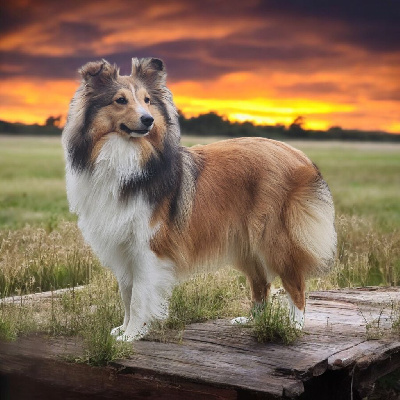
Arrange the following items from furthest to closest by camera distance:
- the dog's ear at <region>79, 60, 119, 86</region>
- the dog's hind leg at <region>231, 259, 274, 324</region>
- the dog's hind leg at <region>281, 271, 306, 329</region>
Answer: the dog's hind leg at <region>231, 259, 274, 324</region>
the dog's hind leg at <region>281, 271, 306, 329</region>
the dog's ear at <region>79, 60, 119, 86</region>

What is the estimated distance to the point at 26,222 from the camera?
6.13 meters

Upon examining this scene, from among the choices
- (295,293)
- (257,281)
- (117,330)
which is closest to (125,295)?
(117,330)

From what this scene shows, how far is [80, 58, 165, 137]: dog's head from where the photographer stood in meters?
3.65

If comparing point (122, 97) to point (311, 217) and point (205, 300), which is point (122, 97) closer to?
point (311, 217)

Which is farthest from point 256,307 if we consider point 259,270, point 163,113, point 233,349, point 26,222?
point 26,222

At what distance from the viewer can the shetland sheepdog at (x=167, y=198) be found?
148 inches

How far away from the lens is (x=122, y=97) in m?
3.67

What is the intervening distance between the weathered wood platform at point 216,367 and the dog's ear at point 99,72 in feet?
4.65

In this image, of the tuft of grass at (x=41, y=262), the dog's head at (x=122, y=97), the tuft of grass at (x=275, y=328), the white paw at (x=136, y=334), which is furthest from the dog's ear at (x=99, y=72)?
the tuft of grass at (x=41, y=262)

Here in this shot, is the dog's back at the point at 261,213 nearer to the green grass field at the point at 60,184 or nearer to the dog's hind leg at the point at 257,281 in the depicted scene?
the dog's hind leg at the point at 257,281

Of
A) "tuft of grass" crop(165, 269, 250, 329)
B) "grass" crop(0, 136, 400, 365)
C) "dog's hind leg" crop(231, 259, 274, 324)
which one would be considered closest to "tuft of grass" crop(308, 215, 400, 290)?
"grass" crop(0, 136, 400, 365)

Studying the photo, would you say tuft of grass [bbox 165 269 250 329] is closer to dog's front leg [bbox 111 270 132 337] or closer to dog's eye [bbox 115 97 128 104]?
dog's front leg [bbox 111 270 132 337]

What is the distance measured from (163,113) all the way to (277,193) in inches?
31.4

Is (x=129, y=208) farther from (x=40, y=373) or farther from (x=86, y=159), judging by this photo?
(x=40, y=373)
